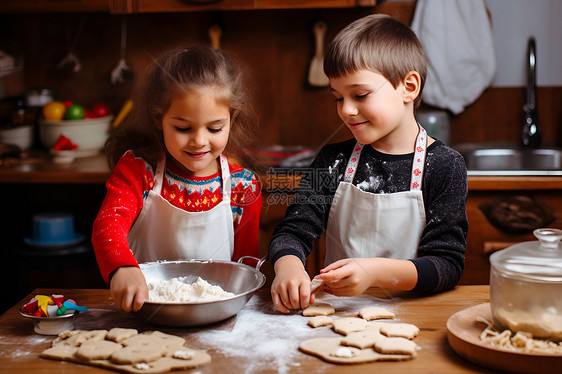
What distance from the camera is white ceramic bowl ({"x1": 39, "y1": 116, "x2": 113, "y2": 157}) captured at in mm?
2338

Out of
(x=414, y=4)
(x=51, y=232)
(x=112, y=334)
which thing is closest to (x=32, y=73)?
(x=51, y=232)

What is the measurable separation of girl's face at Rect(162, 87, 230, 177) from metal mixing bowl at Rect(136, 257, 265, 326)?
A: 0.23 metres

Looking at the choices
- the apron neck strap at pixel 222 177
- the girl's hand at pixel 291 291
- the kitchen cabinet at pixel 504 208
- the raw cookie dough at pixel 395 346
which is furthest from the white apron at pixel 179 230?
the kitchen cabinet at pixel 504 208

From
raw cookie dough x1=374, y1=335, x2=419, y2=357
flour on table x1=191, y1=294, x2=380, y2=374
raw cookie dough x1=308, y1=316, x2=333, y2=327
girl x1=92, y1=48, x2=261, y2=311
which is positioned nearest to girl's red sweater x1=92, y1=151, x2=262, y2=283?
girl x1=92, y1=48, x2=261, y2=311

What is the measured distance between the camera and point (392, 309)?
3.42ft

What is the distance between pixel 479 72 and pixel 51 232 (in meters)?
1.69

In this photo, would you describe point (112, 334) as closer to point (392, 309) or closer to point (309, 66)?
point (392, 309)

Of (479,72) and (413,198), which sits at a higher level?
(479,72)

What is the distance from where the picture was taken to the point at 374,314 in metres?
1.00

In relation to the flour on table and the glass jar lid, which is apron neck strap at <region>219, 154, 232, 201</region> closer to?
the flour on table

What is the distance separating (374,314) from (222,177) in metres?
0.53

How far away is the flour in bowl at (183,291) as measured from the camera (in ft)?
3.37

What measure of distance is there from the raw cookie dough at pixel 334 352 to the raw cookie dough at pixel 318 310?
11 cm

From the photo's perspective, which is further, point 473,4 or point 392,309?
point 473,4
